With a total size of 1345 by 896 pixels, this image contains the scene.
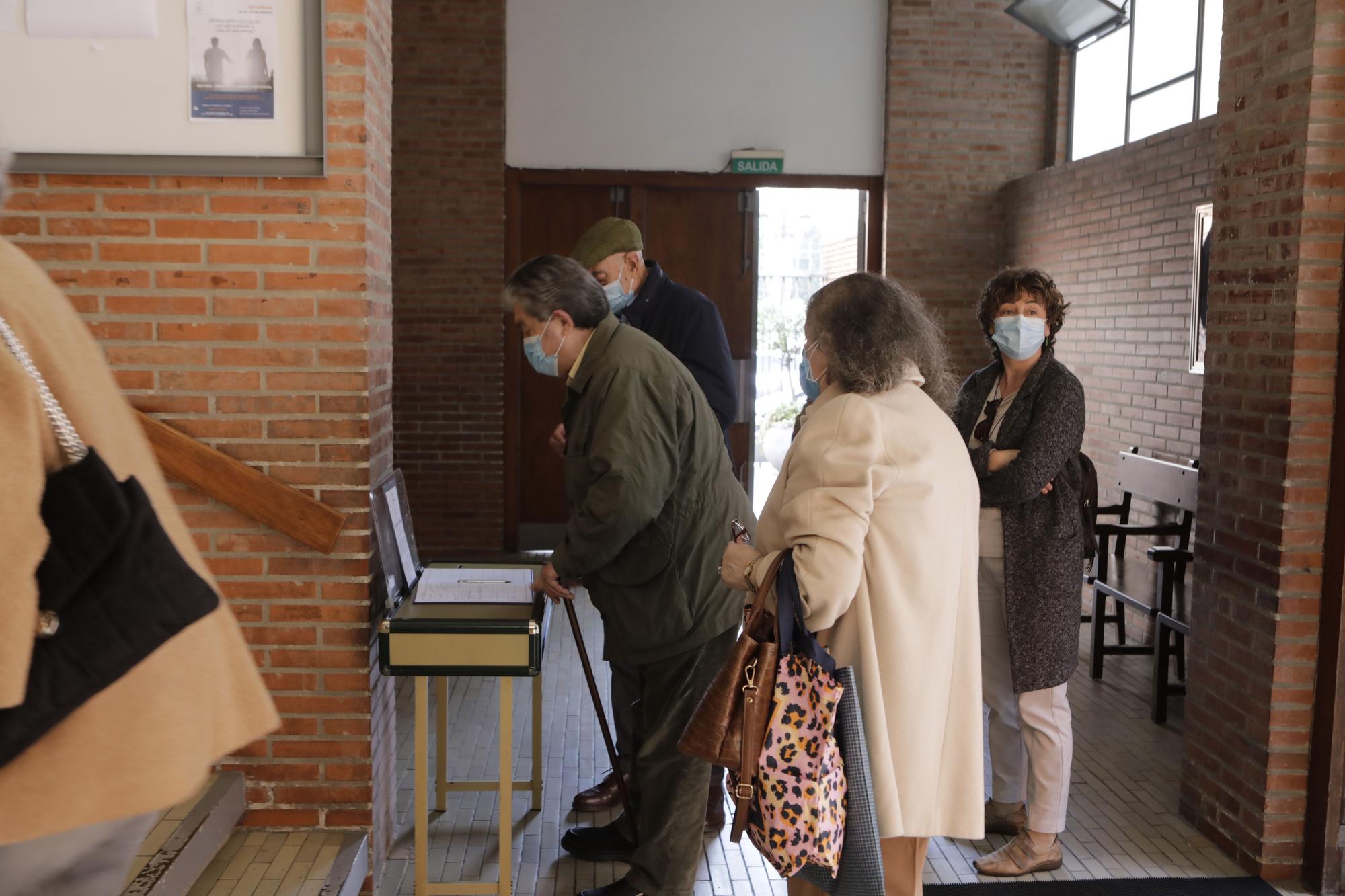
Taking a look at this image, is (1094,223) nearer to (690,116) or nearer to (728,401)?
(690,116)

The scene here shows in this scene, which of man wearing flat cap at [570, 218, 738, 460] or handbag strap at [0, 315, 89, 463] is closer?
handbag strap at [0, 315, 89, 463]

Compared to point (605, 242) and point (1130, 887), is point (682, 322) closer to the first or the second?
point (605, 242)

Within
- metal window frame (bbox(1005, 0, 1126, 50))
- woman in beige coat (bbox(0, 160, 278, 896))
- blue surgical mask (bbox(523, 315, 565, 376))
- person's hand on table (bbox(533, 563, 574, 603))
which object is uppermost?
metal window frame (bbox(1005, 0, 1126, 50))

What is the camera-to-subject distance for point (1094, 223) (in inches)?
251

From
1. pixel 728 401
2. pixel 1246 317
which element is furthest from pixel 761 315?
pixel 1246 317

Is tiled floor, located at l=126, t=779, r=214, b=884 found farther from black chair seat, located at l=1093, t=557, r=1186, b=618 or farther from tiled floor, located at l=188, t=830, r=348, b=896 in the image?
black chair seat, located at l=1093, t=557, r=1186, b=618

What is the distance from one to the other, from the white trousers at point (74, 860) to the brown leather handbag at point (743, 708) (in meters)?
1.16

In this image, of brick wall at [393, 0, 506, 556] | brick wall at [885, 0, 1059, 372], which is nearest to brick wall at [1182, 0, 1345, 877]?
brick wall at [885, 0, 1059, 372]

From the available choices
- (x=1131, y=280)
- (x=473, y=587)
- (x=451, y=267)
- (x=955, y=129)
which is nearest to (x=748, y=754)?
(x=473, y=587)

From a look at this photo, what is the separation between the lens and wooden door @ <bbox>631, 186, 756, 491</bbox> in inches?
Result: 308

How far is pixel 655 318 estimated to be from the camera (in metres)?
4.00

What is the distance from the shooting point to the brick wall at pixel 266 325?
2.74m

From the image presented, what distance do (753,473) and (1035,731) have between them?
5.09 m

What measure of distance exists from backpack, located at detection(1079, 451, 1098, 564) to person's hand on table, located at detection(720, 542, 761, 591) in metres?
1.31
